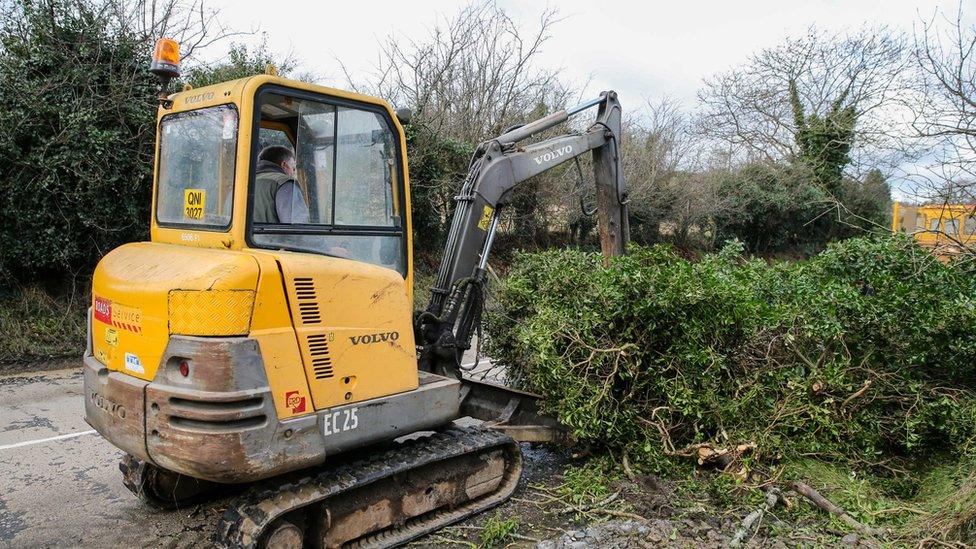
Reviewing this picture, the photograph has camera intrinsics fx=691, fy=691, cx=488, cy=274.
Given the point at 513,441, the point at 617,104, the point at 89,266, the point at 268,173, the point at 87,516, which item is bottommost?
the point at 87,516

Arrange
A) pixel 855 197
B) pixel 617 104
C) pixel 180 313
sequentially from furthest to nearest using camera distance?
pixel 855 197 < pixel 617 104 < pixel 180 313

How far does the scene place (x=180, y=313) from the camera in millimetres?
3480

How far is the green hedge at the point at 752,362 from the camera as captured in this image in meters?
5.07

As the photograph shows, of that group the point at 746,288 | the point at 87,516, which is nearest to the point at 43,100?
the point at 87,516

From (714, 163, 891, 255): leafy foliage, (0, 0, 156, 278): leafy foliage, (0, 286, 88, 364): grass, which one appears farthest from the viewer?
(714, 163, 891, 255): leafy foliage

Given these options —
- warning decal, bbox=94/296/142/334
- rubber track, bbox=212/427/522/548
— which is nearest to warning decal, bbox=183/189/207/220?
warning decal, bbox=94/296/142/334

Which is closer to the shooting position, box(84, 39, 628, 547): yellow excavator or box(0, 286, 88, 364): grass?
box(84, 39, 628, 547): yellow excavator

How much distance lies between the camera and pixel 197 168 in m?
4.20

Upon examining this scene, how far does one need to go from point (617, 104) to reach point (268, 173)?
3.89 metres

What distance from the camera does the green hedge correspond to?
5.07m

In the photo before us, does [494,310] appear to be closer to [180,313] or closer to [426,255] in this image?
[180,313]

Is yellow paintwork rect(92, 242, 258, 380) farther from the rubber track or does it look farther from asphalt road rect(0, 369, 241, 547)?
asphalt road rect(0, 369, 241, 547)

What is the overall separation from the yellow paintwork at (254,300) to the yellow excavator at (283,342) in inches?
0.4

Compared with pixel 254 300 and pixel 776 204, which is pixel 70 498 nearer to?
pixel 254 300
